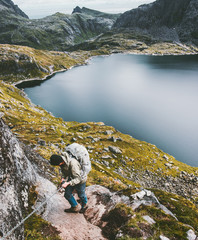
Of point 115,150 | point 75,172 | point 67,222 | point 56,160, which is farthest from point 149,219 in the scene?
point 115,150

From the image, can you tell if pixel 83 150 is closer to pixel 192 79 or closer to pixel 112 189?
pixel 112 189

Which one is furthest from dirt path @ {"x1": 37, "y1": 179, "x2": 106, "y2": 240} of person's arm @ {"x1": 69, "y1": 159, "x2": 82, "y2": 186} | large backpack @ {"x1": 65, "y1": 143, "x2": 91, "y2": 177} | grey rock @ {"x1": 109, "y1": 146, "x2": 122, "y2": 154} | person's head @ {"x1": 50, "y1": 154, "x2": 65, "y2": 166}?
grey rock @ {"x1": 109, "y1": 146, "x2": 122, "y2": 154}

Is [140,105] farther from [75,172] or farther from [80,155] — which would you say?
[75,172]

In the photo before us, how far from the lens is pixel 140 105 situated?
100250 mm

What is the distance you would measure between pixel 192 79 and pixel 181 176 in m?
145

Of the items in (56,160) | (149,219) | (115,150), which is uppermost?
(56,160)

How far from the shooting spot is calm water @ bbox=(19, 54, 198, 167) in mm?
69675

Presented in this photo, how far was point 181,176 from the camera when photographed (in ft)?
141

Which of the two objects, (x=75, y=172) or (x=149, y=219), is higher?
(x=75, y=172)

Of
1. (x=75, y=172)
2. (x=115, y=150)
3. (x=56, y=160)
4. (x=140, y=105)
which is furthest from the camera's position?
(x=140, y=105)

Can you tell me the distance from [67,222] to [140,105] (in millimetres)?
96367

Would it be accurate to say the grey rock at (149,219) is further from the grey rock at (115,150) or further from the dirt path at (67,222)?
the grey rock at (115,150)

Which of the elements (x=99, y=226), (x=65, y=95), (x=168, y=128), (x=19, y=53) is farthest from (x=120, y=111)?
(x=19, y=53)

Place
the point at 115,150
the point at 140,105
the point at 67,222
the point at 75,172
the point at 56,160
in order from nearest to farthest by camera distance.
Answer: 1. the point at 56,160
2. the point at 75,172
3. the point at 67,222
4. the point at 115,150
5. the point at 140,105
